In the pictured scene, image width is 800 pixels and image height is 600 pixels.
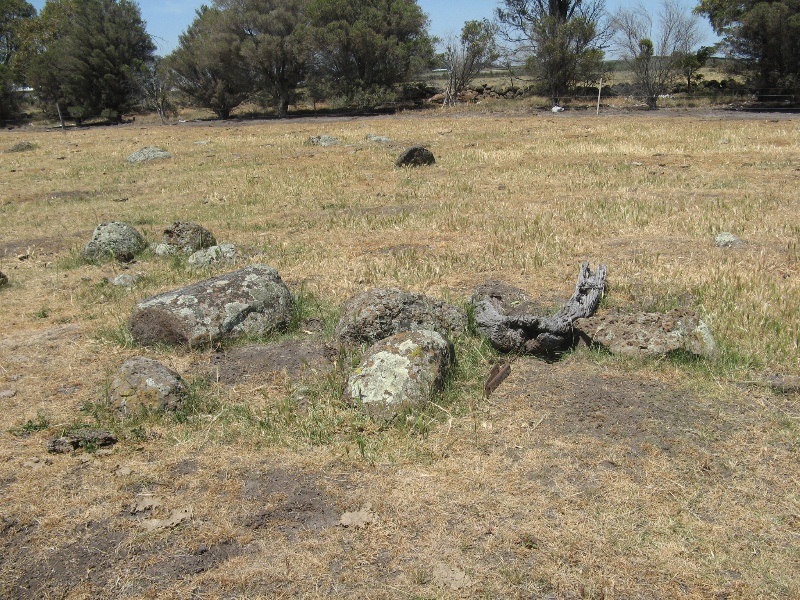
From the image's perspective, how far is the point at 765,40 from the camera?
31.6 meters

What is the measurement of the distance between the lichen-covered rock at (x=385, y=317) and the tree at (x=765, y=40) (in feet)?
98.5

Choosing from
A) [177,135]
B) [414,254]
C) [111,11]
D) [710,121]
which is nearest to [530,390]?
[414,254]

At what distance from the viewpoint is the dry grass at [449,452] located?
3.66m

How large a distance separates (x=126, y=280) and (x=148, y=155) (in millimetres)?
14555

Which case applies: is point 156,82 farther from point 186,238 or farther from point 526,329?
point 526,329

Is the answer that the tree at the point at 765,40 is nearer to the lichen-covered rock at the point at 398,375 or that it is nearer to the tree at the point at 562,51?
the tree at the point at 562,51

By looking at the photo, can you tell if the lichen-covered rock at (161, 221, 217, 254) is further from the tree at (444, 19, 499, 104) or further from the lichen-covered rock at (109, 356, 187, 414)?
the tree at (444, 19, 499, 104)

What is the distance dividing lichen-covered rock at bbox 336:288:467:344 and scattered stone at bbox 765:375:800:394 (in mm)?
2651

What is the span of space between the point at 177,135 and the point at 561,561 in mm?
30031

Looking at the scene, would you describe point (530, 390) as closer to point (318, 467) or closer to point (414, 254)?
point (318, 467)

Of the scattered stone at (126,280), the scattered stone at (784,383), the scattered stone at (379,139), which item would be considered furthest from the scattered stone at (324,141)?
the scattered stone at (784,383)

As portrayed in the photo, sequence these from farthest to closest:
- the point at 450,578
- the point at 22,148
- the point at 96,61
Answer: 1. the point at 96,61
2. the point at 22,148
3. the point at 450,578

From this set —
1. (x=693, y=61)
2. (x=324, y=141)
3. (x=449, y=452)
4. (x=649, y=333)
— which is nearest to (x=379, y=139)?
(x=324, y=141)

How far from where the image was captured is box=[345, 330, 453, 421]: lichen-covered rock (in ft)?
16.9
